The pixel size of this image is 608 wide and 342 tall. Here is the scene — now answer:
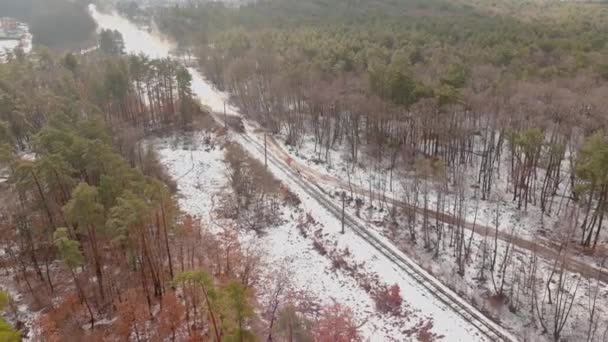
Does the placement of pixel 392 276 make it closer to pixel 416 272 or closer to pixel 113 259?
pixel 416 272

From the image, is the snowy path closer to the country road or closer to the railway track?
the railway track

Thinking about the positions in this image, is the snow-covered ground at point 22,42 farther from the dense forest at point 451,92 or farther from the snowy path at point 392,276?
the snowy path at point 392,276

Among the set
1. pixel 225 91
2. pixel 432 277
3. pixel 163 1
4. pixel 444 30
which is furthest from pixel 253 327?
pixel 163 1

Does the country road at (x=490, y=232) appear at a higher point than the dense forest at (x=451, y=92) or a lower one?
lower

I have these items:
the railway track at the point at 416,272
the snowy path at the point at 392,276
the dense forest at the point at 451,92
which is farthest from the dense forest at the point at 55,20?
the railway track at the point at 416,272

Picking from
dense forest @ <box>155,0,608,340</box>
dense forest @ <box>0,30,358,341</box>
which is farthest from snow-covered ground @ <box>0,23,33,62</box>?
dense forest @ <box>0,30,358,341</box>

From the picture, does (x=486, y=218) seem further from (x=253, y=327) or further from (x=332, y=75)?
(x=332, y=75)
